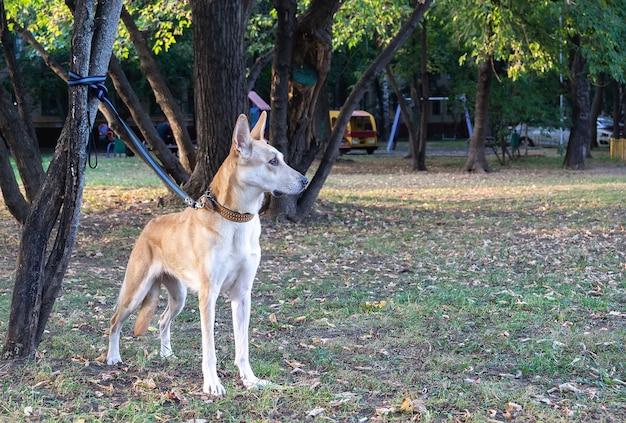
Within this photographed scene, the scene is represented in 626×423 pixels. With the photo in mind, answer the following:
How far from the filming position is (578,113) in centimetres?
2581

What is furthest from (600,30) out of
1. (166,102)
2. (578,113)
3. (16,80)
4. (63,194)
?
(63,194)

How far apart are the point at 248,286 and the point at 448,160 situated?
2766 cm

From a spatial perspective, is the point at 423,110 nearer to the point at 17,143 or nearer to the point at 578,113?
the point at 578,113

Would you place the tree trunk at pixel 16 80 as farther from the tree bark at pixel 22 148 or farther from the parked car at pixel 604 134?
the parked car at pixel 604 134

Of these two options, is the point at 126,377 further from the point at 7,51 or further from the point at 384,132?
the point at 384,132

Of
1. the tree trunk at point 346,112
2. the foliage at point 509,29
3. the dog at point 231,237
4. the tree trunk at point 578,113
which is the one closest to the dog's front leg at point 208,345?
the dog at point 231,237

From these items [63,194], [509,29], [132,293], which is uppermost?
[509,29]

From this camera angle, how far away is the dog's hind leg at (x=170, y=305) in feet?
19.0

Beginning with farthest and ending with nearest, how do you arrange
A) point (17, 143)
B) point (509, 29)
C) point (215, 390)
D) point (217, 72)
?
point (509, 29) < point (217, 72) < point (17, 143) < point (215, 390)

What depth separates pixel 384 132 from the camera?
54.2 m

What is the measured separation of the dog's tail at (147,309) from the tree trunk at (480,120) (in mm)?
19880

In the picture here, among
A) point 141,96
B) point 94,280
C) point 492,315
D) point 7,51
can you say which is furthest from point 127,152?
point 492,315

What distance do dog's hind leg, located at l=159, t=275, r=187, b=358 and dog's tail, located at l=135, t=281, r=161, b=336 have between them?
0.30 ft

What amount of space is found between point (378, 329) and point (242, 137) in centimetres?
264
